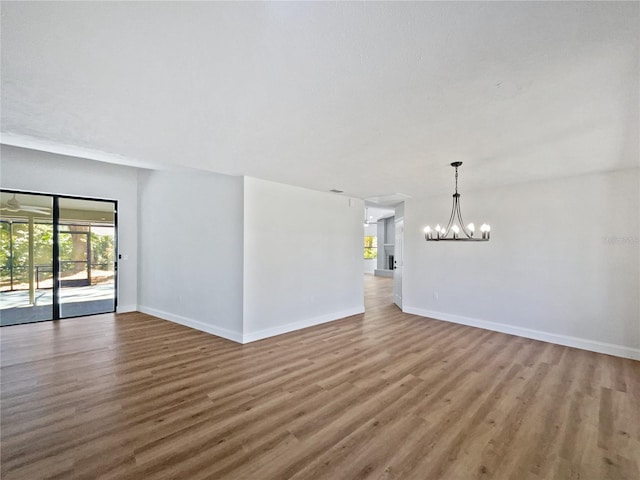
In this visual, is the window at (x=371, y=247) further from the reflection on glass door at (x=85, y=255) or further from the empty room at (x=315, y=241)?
the reflection on glass door at (x=85, y=255)

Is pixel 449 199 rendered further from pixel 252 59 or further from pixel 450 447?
pixel 252 59

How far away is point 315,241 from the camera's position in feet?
17.4

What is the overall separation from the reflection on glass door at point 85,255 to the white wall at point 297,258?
3.91 m

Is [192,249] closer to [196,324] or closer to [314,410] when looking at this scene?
[196,324]

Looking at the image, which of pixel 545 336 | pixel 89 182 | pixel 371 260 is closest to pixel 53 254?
pixel 89 182

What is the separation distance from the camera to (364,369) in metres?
3.37

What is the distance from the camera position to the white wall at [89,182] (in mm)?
5051

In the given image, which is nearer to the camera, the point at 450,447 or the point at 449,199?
the point at 450,447

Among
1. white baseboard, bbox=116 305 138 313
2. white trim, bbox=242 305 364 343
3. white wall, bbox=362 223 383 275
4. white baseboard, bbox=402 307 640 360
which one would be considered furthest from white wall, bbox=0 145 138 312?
white wall, bbox=362 223 383 275

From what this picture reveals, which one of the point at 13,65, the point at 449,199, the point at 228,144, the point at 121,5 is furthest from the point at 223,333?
the point at 449,199

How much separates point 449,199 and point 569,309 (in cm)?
256

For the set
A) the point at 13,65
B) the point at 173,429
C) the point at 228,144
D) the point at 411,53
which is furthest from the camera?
the point at 228,144

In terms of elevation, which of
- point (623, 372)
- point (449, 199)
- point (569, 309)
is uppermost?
point (449, 199)

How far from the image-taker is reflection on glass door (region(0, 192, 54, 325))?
5.14 metres
